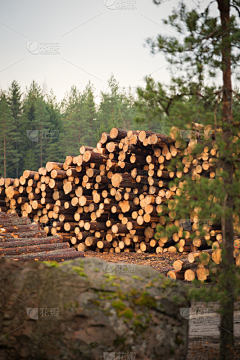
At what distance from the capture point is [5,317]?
283 cm

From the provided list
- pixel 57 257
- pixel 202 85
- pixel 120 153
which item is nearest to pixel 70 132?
pixel 120 153

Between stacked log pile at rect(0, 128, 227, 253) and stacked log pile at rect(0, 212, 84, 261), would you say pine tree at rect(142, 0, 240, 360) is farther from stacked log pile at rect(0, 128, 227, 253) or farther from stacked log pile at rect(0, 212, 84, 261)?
stacked log pile at rect(0, 128, 227, 253)

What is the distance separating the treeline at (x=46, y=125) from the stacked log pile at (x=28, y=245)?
17888mm

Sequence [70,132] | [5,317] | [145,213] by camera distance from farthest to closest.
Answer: [70,132] < [145,213] < [5,317]

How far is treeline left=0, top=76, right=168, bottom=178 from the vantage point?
83.2 feet

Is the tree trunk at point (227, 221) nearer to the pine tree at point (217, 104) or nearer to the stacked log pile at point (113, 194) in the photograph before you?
the pine tree at point (217, 104)

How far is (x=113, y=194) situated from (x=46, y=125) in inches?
783

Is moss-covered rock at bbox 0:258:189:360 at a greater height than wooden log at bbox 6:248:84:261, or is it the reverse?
moss-covered rock at bbox 0:258:189:360

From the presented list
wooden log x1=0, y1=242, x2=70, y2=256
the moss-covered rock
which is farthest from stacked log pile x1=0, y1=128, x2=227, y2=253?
the moss-covered rock

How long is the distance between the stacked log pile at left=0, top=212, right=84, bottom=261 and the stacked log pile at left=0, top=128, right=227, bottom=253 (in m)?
2.07

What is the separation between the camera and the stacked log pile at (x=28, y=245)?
557cm

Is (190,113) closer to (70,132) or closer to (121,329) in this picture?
(121,329)

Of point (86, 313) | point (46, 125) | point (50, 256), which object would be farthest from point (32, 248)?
point (46, 125)

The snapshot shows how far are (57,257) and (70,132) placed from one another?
2294 centimetres
